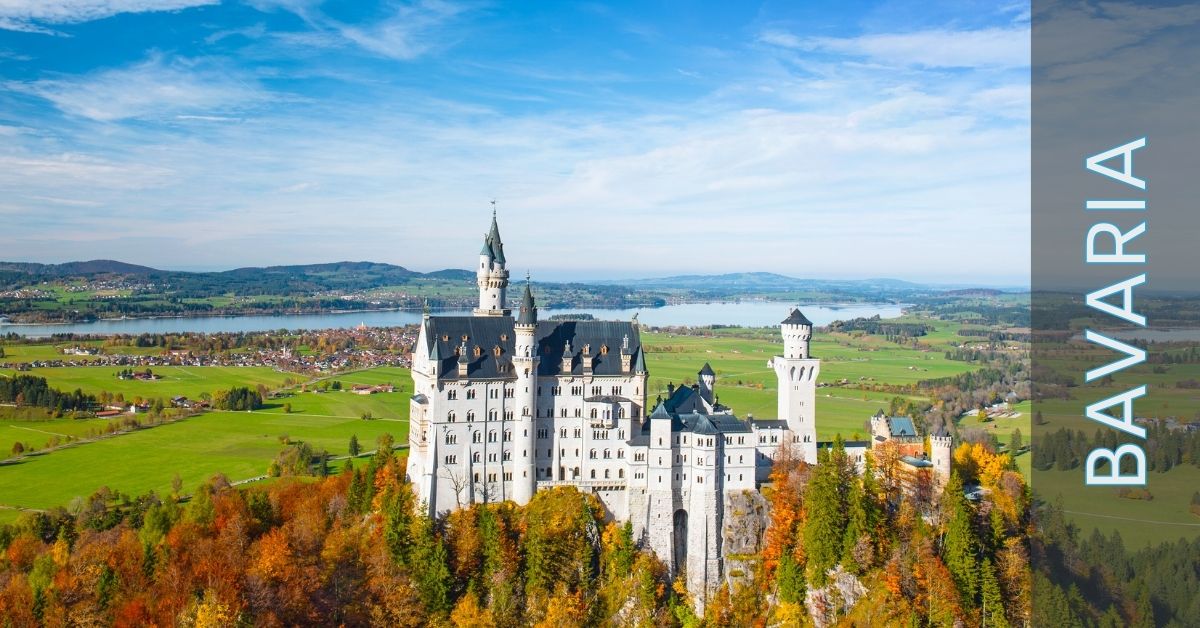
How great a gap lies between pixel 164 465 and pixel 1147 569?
288 feet

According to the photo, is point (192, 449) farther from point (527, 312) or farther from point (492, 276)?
point (527, 312)

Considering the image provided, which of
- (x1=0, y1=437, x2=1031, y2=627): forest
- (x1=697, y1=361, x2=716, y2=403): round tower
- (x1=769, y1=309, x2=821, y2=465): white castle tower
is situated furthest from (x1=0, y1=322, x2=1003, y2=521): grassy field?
(x1=697, y1=361, x2=716, y2=403): round tower

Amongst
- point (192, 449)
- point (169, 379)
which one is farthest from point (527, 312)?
point (169, 379)

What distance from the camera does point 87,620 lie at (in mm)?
46312

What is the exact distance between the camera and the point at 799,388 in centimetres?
6034

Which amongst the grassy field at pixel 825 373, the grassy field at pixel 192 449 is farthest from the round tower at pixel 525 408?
the grassy field at pixel 825 373

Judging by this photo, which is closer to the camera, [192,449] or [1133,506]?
[1133,506]

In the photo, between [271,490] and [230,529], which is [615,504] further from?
[271,490]

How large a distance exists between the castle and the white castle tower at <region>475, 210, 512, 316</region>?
4.69 m

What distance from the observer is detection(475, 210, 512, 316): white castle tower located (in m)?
61.6

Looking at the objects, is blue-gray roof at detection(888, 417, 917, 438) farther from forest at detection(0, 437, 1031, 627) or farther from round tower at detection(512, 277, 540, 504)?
round tower at detection(512, 277, 540, 504)

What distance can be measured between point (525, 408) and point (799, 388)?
19227 millimetres

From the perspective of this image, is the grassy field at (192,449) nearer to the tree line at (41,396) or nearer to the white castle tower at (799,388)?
the tree line at (41,396)

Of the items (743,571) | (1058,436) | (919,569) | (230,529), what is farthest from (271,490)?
(1058,436)
